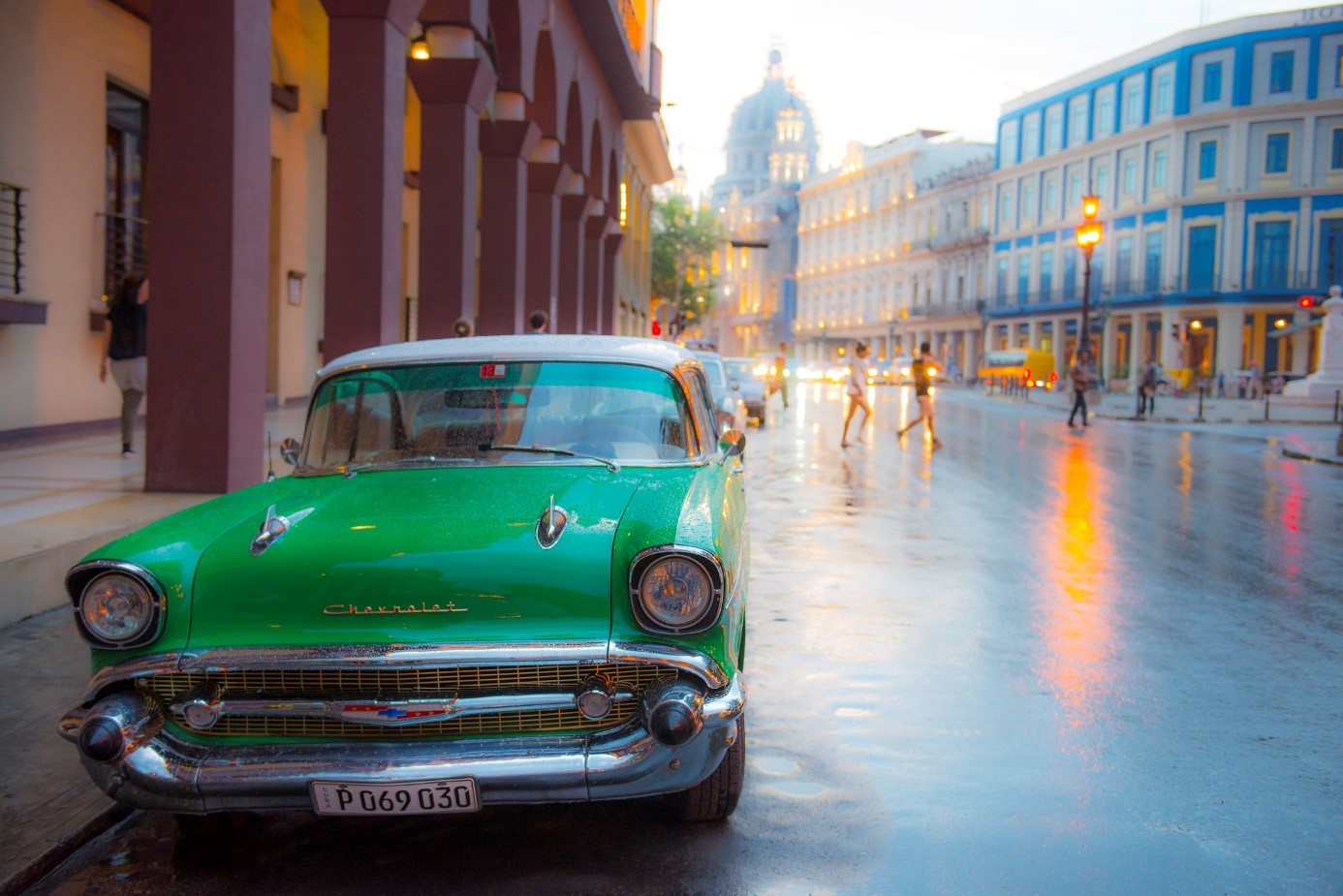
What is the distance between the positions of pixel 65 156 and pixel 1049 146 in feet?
210

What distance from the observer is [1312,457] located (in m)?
19.8

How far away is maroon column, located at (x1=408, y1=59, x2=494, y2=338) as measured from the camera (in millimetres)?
14539

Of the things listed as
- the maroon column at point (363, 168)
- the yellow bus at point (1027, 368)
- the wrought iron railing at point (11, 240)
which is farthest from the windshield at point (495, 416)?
the yellow bus at point (1027, 368)

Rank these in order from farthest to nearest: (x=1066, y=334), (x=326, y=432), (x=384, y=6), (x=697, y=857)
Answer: (x=1066, y=334) < (x=384, y=6) < (x=326, y=432) < (x=697, y=857)

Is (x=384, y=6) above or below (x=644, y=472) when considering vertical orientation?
above

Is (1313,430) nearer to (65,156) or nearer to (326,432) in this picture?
(65,156)

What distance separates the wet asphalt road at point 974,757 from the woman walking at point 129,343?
5.66m

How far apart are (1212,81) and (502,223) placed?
48.5 metres

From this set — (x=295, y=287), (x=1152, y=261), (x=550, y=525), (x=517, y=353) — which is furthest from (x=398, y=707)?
A: (x=1152, y=261)

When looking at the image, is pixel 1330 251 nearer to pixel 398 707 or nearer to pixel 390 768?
pixel 398 707

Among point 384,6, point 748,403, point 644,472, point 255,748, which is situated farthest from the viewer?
point 748,403

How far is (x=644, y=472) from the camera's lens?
175 inches

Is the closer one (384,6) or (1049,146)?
(384,6)

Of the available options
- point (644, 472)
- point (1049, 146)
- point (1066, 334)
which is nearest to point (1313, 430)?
point (644, 472)
